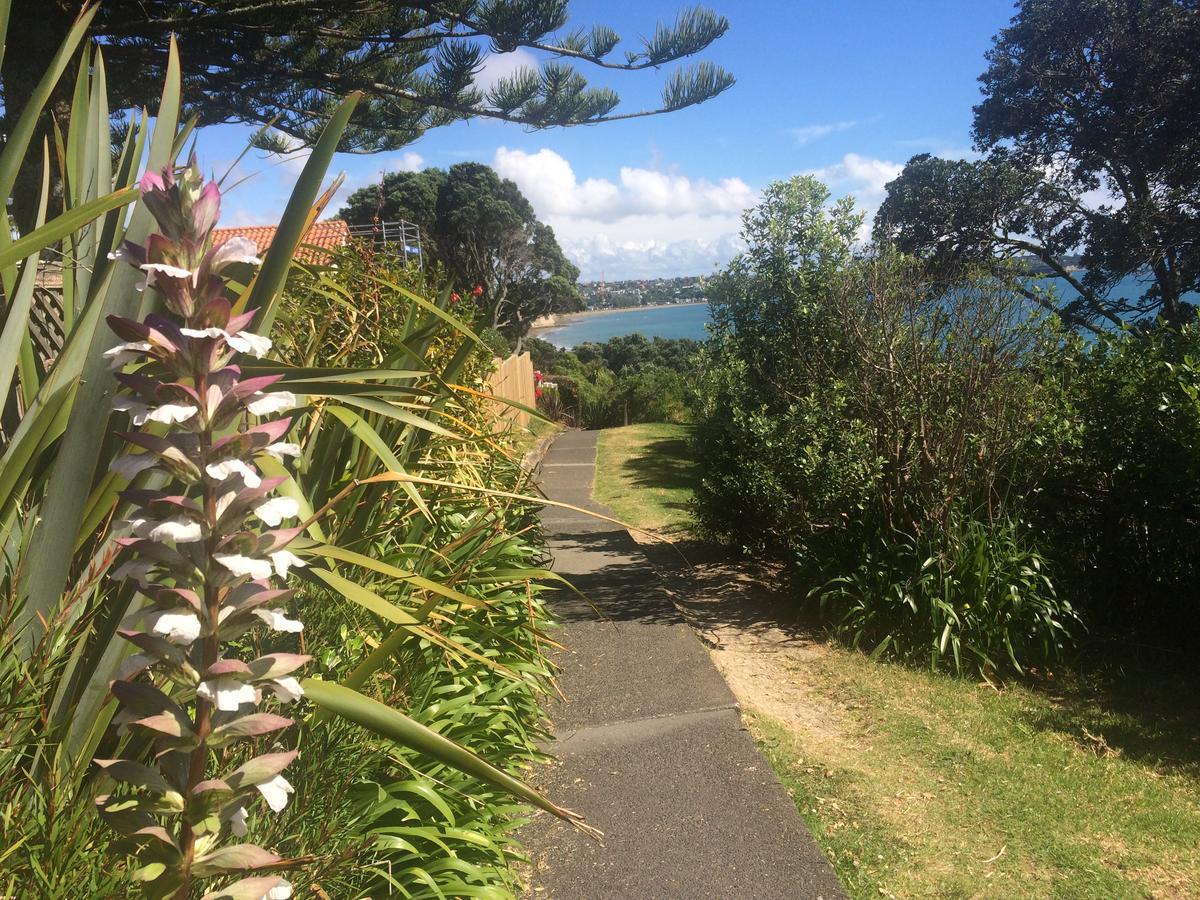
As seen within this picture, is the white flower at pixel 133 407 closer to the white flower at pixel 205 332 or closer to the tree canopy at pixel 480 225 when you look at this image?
the white flower at pixel 205 332

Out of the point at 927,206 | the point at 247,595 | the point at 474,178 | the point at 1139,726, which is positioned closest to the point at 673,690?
the point at 1139,726

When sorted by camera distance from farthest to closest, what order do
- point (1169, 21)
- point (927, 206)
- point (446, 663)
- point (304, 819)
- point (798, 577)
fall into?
point (927, 206) < point (1169, 21) < point (798, 577) < point (446, 663) < point (304, 819)

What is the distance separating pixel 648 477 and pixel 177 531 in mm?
13771

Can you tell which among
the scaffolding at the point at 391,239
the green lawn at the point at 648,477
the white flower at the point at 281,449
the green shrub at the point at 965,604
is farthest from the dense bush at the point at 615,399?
the white flower at the point at 281,449

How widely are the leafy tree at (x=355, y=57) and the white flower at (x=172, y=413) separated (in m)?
6.07

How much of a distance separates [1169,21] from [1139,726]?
13.7m

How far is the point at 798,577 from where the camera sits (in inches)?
273

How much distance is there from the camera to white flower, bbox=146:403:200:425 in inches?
36.2

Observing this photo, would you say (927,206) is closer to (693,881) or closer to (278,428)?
(693,881)

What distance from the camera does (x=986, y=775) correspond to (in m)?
4.40

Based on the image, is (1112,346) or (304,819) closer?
(304,819)

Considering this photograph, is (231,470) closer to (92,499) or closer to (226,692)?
(226,692)

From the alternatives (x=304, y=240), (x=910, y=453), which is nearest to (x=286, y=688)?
(x=304, y=240)

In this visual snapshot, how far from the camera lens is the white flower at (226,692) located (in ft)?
3.14
